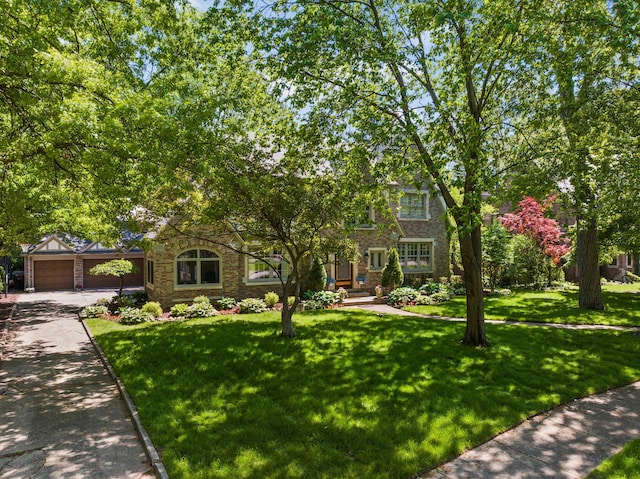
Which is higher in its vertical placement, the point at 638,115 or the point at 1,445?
the point at 638,115

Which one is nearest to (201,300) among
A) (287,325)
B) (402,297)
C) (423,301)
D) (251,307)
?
(251,307)

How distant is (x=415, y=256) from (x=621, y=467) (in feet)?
72.3

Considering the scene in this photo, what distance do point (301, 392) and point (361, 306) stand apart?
12.7 meters

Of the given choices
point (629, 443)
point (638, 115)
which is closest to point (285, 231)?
point (629, 443)

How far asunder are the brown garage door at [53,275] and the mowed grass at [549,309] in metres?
25.1

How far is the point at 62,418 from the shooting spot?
7.33m

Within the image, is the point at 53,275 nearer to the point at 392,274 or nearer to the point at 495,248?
Answer: the point at 392,274

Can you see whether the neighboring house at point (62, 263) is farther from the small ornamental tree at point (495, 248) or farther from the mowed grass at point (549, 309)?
the small ornamental tree at point (495, 248)

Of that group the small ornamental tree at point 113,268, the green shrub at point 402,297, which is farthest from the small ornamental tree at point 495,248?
the small ornamental tree at point 113,268

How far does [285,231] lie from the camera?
481 inches

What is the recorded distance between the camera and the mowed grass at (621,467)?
5.14 metres

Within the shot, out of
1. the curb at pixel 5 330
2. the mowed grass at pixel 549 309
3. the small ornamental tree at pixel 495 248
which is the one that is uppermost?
the small ornamental tree at pixel 495 248

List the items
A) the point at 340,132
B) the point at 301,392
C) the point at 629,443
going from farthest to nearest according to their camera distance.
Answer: the point at 340,132 → the point at 301,392 → the point at 629,443

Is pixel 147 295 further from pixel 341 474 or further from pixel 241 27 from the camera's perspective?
pixel 341 474
